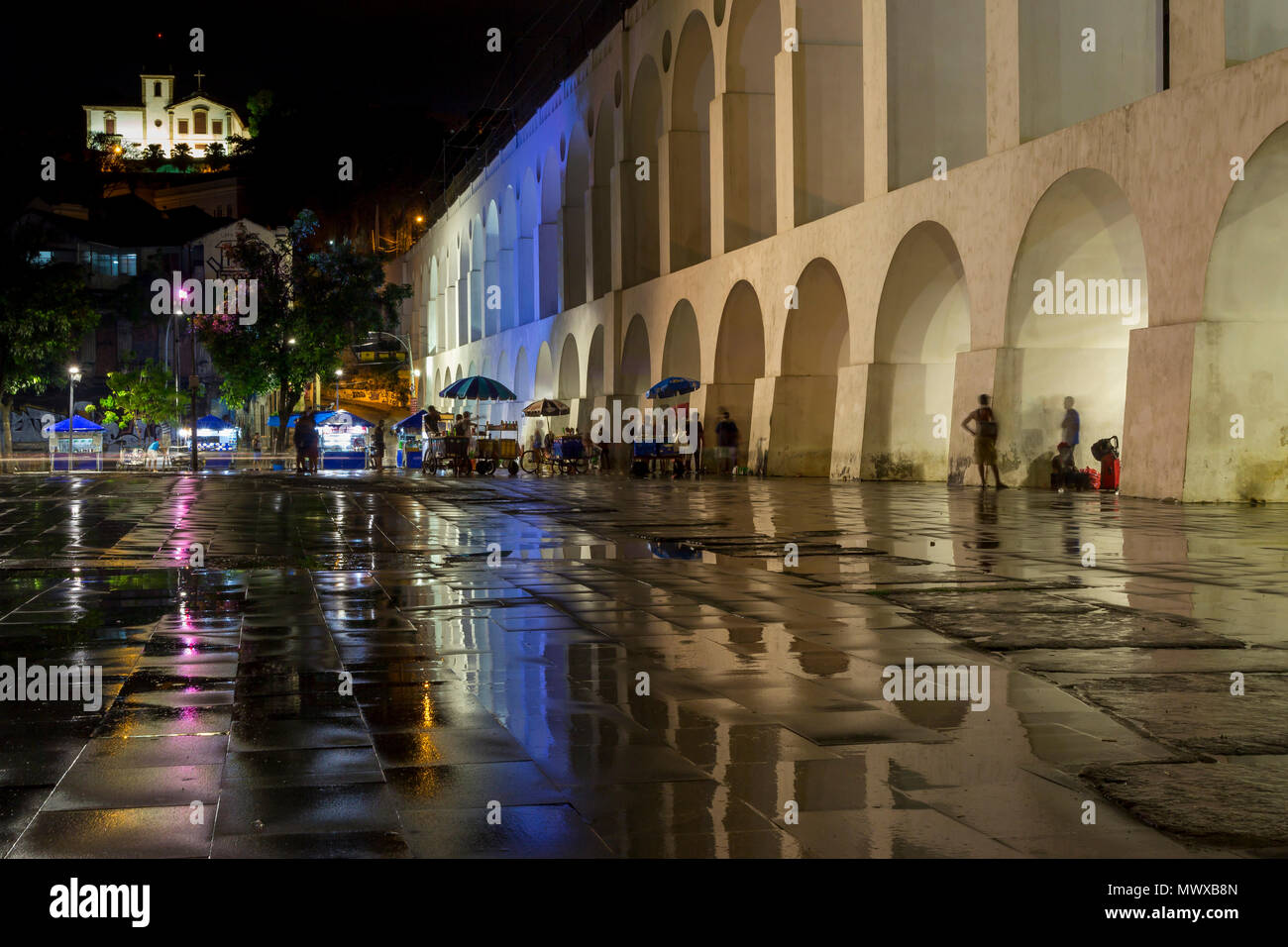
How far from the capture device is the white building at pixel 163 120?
158 metres

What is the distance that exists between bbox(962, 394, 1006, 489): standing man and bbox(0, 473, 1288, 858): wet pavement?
31.7 ft

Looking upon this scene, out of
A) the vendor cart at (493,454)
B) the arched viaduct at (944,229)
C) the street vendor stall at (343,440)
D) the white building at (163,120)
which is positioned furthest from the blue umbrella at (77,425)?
the white building at (163,120)

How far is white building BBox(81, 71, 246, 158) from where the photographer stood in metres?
158

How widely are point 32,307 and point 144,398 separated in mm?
37556

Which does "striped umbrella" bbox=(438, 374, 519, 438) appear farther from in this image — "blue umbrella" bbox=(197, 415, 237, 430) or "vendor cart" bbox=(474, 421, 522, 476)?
"blue umbrella" bbox=(197, 415, 237, 430)

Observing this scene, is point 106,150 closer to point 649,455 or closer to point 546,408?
point 546,408

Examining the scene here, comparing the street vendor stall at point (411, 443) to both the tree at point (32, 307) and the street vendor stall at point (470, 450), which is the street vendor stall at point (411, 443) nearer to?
the street vendor stall at point (470, 450)

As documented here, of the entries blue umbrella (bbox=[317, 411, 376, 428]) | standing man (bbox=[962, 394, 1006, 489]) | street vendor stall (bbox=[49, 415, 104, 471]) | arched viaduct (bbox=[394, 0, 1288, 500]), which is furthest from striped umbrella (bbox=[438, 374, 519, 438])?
street vendor stall (bbox=[49, 415, 104, 471])

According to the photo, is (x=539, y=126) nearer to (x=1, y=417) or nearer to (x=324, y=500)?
(x=1, y=417)

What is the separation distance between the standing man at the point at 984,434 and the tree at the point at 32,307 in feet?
112

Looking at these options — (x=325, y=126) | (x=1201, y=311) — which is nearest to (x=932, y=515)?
(x=1201, y=311)

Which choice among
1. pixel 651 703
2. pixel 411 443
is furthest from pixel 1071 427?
pixel 411 443

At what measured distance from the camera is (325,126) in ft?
391

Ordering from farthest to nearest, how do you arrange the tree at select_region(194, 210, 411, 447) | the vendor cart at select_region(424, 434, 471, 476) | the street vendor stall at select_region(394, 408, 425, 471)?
the tree at select_region(194, 210, 411, 447)
the street vendor stall at select_region(394, 408, 425, 471)
the vendor cart at select_region(424, 434, 471, 476)
